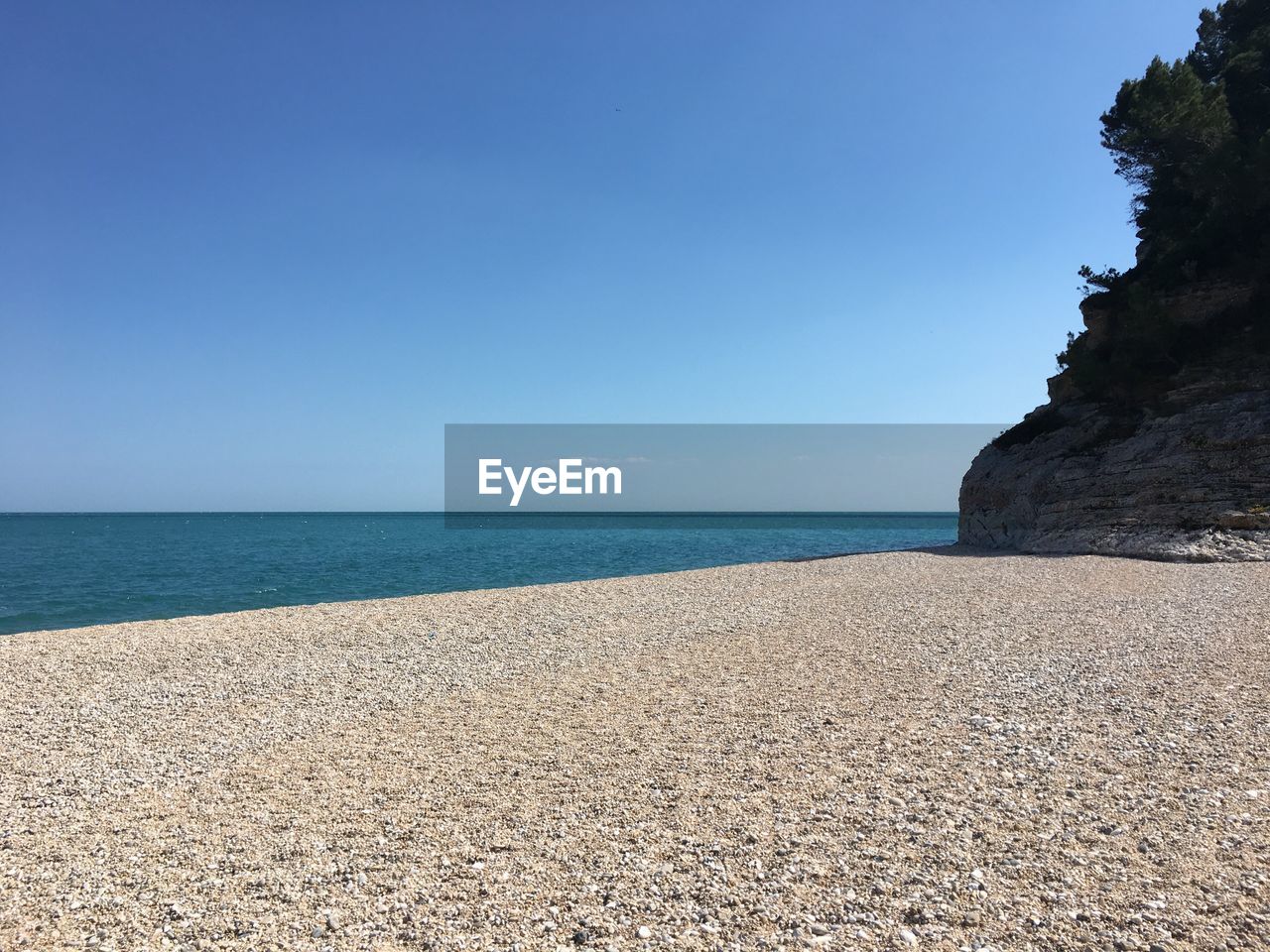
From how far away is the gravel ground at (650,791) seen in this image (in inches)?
163

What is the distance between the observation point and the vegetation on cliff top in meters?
26.3

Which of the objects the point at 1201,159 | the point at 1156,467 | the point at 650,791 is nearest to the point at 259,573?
the point at 650,791

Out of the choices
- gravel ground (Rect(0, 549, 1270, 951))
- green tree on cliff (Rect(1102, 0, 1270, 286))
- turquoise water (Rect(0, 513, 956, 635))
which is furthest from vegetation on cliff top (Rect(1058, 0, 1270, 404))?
gravel ground (Rect(0, 549, 1270, 951))

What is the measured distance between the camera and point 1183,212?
30.4 meters

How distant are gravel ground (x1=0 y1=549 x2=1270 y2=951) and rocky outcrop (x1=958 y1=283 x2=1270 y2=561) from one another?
36.6 ft

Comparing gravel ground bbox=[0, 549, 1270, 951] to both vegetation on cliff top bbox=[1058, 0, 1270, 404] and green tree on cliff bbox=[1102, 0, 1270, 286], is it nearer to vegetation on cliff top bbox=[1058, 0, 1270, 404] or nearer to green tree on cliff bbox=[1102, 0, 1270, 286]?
vegetation on cliff top bbox=[1058, 0, 1270, 404]

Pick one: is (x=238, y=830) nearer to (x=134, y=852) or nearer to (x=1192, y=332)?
(x=134, y=852)

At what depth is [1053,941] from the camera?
3.76 meters

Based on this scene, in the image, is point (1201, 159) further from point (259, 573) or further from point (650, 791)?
point (259, 573)

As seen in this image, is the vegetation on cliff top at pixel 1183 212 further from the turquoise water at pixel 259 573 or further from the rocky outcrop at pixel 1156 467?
the turquoise water at pixel 259 573

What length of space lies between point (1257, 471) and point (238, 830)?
2716 centimetres

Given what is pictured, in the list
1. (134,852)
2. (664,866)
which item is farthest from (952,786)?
(134,852)

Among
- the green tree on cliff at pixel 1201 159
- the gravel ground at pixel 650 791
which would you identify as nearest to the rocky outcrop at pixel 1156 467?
the green tree on cliff at pixel 1201 159

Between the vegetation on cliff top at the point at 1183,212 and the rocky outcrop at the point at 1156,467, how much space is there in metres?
0.54
